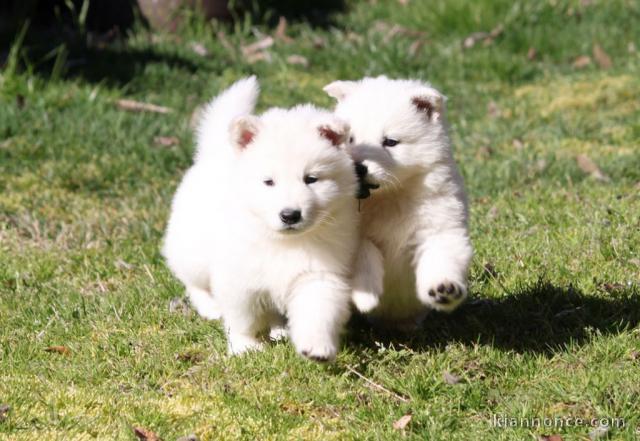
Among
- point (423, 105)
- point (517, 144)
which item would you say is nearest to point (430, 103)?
point (423, 105)

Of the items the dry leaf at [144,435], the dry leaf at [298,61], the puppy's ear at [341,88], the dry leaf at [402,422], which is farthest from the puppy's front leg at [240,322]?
the dry leaf at [298,61]

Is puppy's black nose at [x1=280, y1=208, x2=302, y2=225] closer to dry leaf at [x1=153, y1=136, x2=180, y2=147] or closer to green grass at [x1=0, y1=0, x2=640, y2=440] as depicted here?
green grass at [x1=0, y1=0, x2=640, y2=440]

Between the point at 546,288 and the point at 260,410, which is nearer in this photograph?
the point at 260,410

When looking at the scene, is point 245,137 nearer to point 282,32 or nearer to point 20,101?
point 20,101

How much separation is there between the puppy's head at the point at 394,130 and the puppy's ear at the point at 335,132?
3.7 inches

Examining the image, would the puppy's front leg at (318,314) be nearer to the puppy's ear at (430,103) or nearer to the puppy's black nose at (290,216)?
the puppy's black nose at (290,216)

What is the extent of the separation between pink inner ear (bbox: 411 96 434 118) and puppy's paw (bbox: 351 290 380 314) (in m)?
0.73

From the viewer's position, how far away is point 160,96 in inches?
328

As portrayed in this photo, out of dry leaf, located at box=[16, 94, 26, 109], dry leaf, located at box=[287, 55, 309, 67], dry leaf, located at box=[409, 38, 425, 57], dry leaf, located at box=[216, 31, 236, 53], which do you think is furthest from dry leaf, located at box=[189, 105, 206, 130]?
dry leaf, located at box=[409, 38, 425, 57]

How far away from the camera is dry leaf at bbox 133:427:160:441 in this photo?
11.5 feet

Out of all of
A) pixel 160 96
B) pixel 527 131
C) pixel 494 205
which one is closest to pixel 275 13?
pixel 160 96

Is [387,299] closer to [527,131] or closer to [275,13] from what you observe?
[527,131]

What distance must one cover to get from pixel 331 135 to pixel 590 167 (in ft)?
11.3

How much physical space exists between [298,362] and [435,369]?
20.1 inches
